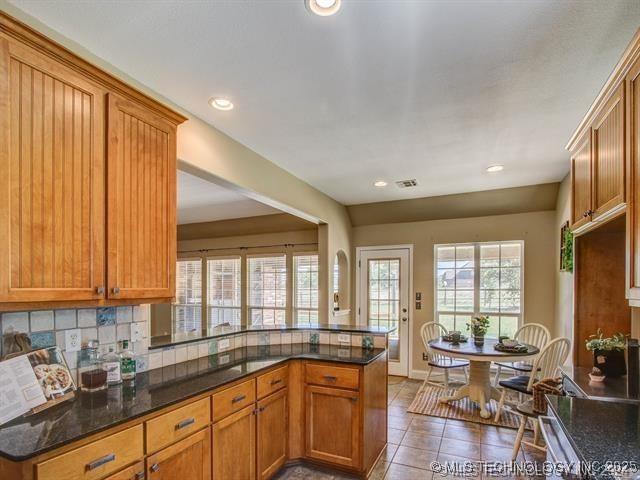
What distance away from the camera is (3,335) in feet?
5.38

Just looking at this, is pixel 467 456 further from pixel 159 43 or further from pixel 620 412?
pixel 159 43

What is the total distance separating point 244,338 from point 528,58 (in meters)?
2.85

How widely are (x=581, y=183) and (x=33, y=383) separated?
338 centimetres

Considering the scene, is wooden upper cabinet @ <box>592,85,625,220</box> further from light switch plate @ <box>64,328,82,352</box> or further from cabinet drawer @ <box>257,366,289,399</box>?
light switch plate @ <box>64,328,82,352</box>

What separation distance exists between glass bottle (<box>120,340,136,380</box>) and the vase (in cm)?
291

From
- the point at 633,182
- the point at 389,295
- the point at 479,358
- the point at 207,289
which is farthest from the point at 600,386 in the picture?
the point at 207,289

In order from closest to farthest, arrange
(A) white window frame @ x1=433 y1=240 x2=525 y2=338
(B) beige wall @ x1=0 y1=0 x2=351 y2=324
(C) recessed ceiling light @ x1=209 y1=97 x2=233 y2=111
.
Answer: (B) beige wall @ x1=0 y1=0 x2=351 y2=324, (C) recessed ceiling light @ x1=209 y1=97 x2=233 y2=111, (A) white window frame @ x1=433 y1=240 x2=525 y2=338

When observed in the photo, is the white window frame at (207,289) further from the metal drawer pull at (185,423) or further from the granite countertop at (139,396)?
the metal drawer pull at (185,423)

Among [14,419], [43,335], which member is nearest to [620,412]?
[14,419]

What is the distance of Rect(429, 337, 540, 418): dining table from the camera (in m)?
3.61

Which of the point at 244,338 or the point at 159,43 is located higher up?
the point at 159,43

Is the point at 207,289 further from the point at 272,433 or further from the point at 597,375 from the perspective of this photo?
the point at 597,375

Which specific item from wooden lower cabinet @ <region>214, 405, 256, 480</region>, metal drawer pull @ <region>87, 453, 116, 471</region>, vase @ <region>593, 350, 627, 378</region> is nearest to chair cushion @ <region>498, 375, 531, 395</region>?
vase @ <region>593, 350, 627, 378</region>

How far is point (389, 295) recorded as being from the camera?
223 inches
